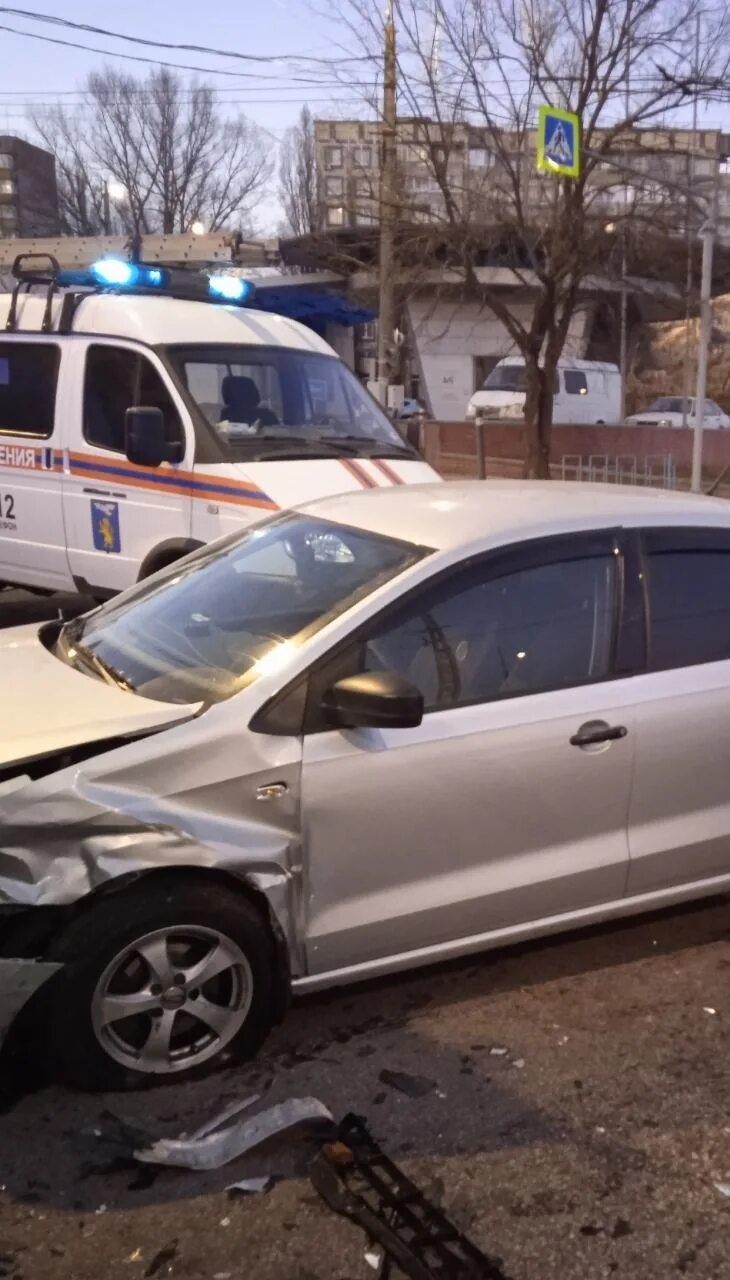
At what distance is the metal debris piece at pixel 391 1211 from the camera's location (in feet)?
8.73

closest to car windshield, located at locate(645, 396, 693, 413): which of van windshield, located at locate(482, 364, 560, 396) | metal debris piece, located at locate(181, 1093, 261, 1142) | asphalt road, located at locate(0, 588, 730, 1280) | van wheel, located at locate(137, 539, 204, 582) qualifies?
van windshield, located at locate(482, 364, 560, 396)

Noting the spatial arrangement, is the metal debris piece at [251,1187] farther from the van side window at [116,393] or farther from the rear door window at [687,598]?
the van side window at [116,393]

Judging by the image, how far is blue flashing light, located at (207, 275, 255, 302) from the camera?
28.0 feet

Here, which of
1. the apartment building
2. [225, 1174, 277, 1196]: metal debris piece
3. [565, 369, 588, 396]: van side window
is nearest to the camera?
[225, 1174, 277, 1196]: metal debris piece

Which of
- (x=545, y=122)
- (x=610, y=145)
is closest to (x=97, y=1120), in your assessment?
(x=545, y=122)

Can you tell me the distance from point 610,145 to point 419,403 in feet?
79.3

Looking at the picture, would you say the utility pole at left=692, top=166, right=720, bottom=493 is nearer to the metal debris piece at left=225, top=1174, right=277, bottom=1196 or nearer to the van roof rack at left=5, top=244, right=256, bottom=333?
the van roof rack at left=5, top=244, right=256, bottom=333

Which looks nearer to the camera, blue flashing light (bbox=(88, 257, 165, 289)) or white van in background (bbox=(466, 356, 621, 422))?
blue flashing light (bbox=(88, 257, 165, 289))

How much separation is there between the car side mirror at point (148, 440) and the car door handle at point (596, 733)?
175 inches

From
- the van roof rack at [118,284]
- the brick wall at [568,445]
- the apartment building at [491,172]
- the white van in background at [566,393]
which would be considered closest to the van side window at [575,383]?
the white van in background at [566,393]

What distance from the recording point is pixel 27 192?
203 feet

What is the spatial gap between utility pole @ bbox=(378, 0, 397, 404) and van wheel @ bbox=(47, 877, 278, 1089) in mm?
14258

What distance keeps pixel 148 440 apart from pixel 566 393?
22.3 meters

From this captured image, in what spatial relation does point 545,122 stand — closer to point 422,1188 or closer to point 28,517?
point 28,517
